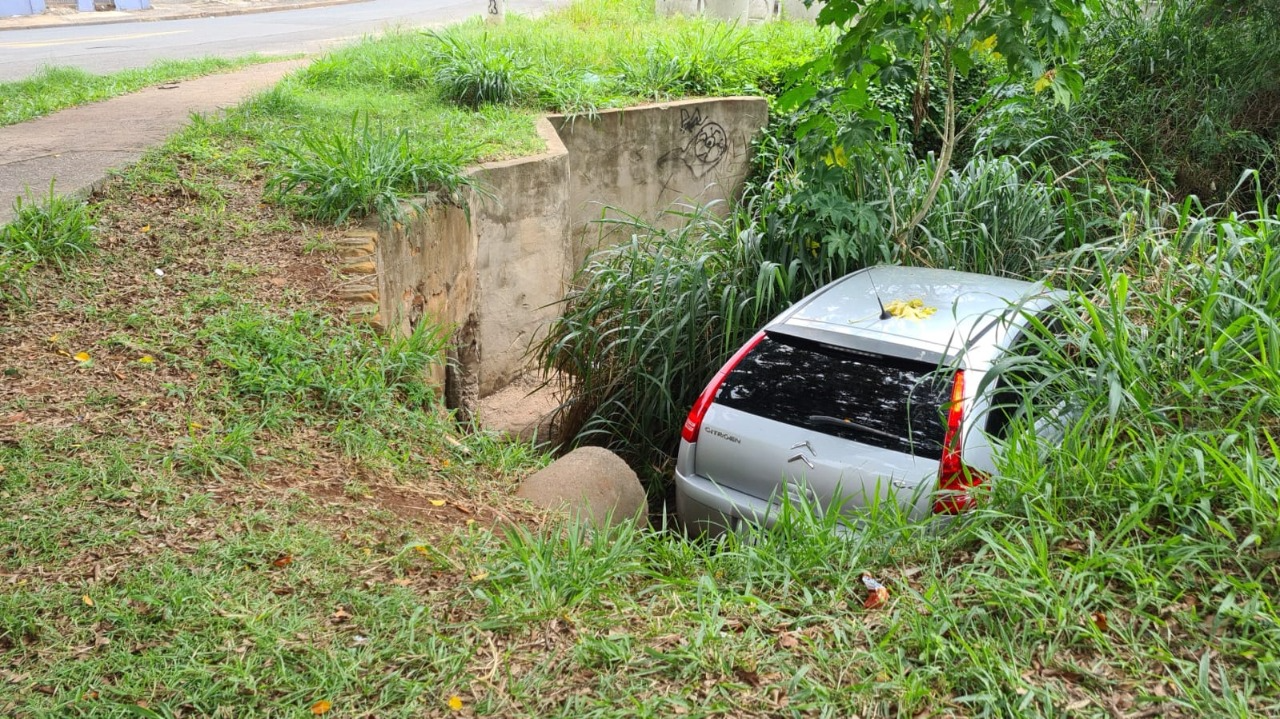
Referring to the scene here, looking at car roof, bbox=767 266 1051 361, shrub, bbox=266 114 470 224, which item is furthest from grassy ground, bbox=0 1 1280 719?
shrub, bbox=266 114 470 224

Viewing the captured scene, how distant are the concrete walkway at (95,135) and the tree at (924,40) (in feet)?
14.6

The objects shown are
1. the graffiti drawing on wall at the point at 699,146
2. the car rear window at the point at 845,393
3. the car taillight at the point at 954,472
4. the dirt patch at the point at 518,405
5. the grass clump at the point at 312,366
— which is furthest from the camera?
the graffiti drawing on wall at the point at 699,146

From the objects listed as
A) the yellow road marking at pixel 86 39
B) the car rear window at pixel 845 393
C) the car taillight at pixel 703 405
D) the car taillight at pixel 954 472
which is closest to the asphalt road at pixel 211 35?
the yellow road marking at pixel 86 39

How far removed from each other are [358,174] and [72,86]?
16.5 ft

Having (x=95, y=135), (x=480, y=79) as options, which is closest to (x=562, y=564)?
(x=95, y=135)

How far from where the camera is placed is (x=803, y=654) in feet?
9.34

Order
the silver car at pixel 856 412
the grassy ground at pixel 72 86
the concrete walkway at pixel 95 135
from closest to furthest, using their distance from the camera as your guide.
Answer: the silver car at pixel 856 412 → the concrete walkway at pixel 95 135 → the grassy ground at pixel 72 86

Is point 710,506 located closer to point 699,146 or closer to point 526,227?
point 526,227

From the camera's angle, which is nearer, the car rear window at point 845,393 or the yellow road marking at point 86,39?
the car rear window at point 845,393

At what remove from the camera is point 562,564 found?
3322mm

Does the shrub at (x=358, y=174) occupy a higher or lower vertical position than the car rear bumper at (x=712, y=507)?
higher

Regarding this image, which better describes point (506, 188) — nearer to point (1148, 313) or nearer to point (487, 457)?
point (487, 457)

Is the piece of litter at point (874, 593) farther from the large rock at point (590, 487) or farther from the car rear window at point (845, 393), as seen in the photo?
the large rock at point (590, 487)

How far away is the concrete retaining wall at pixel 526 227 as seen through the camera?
240 inches
